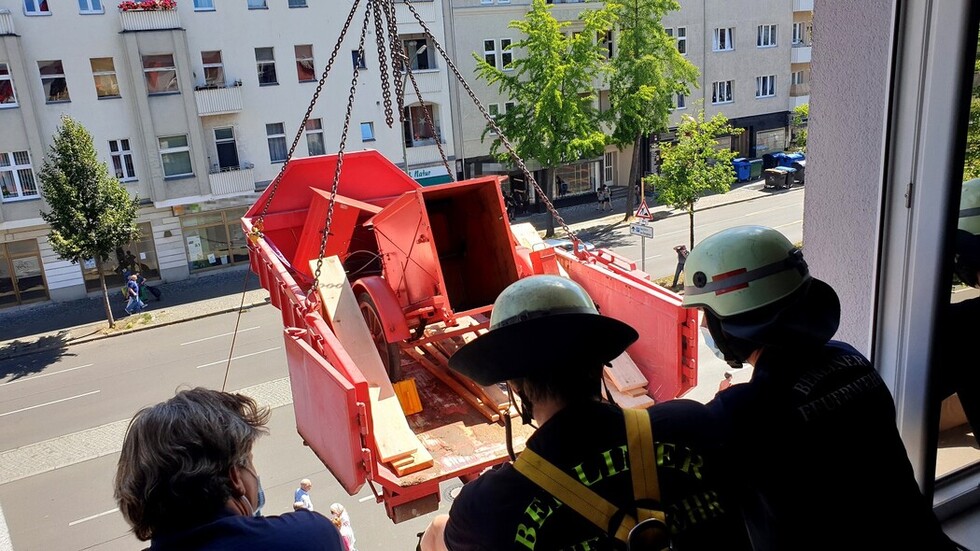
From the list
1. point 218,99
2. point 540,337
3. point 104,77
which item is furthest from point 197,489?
point 104,77

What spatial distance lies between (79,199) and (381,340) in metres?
13.8

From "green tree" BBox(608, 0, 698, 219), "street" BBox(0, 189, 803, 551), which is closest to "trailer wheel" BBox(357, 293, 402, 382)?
"street" BBox(0, 189, 803, 551)

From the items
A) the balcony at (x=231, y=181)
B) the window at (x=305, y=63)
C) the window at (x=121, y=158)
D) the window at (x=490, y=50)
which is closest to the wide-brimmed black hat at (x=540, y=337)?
the balcony at (x=231, y=181)

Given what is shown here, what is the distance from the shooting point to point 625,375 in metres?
4.75

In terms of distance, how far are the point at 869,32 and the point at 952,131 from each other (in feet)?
1.59

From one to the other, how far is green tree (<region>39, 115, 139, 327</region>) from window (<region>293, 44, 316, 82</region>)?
255 inches

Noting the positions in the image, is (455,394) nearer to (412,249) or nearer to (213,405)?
(412,249)

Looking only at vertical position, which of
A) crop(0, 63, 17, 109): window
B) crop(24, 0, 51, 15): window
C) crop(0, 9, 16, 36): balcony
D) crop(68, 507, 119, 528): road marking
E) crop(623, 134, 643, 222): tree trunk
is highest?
crop(24, 0, 51, 15): window

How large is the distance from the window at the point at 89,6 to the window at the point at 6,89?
2.30 m

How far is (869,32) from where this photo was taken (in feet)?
8.96

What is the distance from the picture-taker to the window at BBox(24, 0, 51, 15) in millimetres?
18047

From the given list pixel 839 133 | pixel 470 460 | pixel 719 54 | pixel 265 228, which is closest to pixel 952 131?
pixel 839 133

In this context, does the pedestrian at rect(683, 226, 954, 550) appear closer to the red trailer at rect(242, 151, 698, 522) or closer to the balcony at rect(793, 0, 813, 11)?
the red trailer at rect(242, 151, 698, 522)

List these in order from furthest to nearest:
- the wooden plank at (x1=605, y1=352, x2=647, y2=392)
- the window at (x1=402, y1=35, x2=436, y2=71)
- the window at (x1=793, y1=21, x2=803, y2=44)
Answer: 1. the window at (x1=793, y1=21, x2=803, y2=44)
2. the window at (x1=402, y1=35, x2=436, y2=71)
3. the wooden plank at (x1=605, y1=352, x2=647, y2=392)
